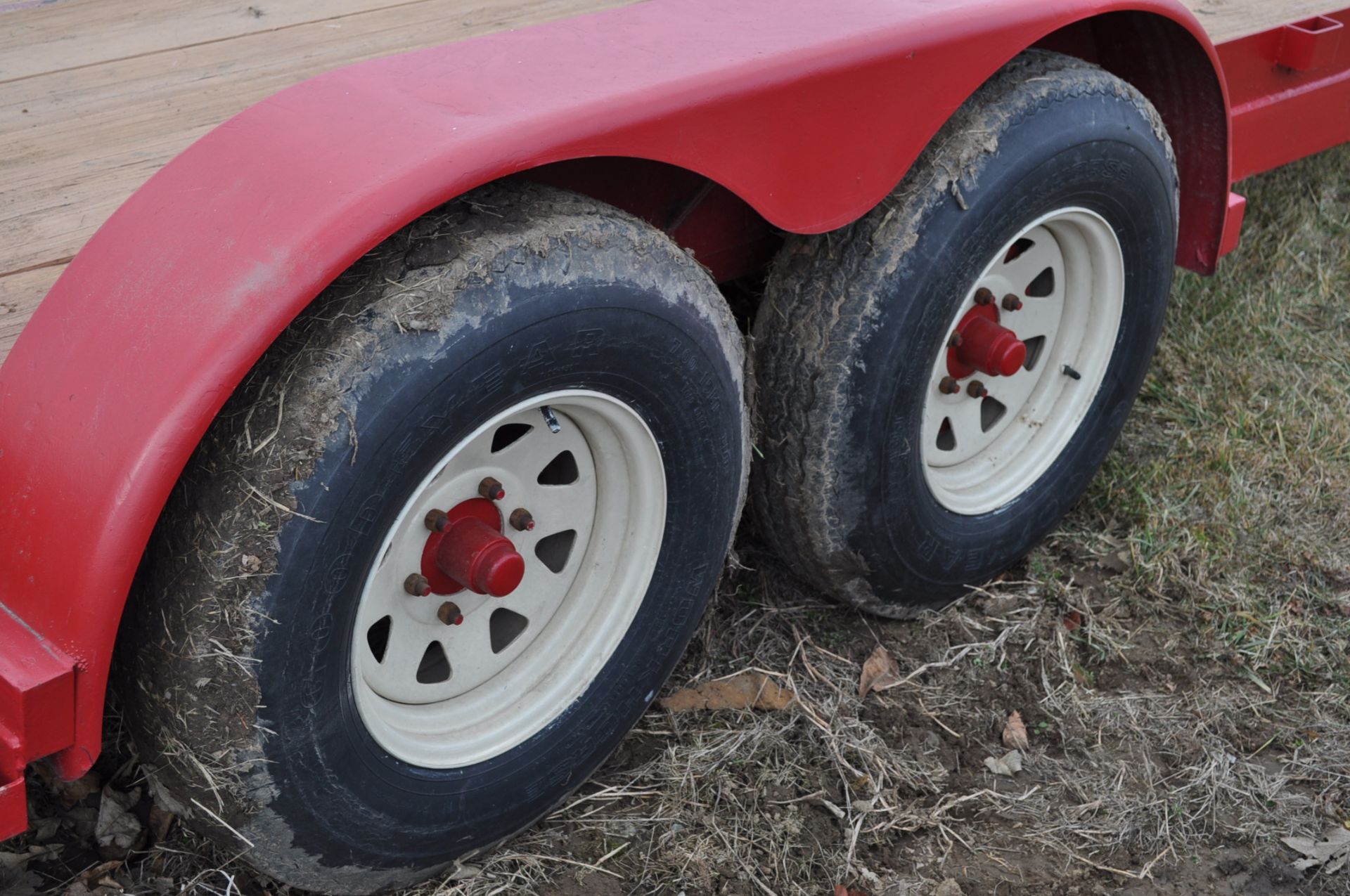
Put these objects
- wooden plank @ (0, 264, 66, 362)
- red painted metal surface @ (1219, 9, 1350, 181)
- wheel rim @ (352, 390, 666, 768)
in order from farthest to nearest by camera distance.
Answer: red painted metal surface @ (1219, 9, 1350, 181) < wheel rim @ (352, 390, 666, 768) < wooden plank @ (0, 264, 66, 362)

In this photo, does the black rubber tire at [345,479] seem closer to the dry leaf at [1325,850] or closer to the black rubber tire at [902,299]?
the black rubber tire at [902,299]

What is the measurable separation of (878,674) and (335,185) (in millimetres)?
1618

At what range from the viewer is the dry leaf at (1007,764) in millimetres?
2447

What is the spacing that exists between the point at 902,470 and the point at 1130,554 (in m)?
0.92

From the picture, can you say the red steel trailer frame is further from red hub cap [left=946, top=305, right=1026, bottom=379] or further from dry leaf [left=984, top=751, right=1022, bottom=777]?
dry leaf [left=984, top=751, right=1022, bottom=777]

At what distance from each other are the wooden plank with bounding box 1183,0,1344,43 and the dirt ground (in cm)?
102

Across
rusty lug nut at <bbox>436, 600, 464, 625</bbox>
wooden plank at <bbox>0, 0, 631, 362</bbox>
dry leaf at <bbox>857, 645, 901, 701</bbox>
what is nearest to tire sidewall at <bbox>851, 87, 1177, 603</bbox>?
dry leaf at <bbox>857, 645, 901, 701</bbox>

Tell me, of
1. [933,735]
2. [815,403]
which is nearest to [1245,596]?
[933,735]

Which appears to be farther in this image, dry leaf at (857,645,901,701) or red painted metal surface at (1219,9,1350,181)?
red painted metal surface at (1219,9,1350,181)

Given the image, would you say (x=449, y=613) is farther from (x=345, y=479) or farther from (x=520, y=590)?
(x=345, y=479)

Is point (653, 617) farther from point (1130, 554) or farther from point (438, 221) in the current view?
point (1130, 554)

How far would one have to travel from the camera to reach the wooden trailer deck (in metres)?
2.05

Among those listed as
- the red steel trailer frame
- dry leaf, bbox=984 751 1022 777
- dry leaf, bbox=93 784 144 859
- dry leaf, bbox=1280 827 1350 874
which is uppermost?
the red steel trailer frame

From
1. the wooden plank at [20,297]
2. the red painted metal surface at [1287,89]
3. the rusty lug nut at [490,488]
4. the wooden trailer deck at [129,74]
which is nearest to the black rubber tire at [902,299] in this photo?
the rusty lug nut at [490,488]
